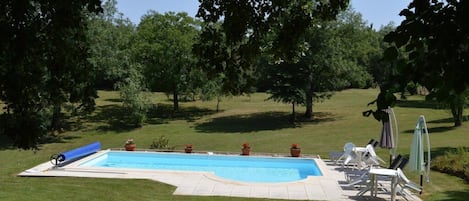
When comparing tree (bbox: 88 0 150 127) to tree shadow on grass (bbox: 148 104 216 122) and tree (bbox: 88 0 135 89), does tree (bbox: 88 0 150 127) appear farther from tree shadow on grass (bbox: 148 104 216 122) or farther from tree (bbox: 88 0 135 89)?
tree shadow on grass (bbox: 148 104 216 122)

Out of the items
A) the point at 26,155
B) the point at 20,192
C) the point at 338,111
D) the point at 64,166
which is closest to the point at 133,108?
the point at 26,155

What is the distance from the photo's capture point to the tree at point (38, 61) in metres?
4.32

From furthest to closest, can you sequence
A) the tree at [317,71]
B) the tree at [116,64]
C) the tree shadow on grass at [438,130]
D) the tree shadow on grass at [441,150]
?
1. the tree at [317,71]
2. the tree at [116,64]
3. the tree shadow on grass at [438,130]
4. the tree shadow on grass at [441,150]

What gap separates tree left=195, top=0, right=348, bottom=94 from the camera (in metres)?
4.96

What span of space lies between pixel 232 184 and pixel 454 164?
7312 millimetres

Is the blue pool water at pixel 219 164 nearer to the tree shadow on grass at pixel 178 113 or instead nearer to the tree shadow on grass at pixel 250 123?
the tree shadow on grass at pixel 250 123

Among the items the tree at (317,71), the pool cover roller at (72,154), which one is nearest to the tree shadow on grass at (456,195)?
the pool cover roller at (72,154)

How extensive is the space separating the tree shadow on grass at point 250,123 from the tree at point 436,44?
25.8 metres

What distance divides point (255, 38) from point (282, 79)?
2601 centimetres

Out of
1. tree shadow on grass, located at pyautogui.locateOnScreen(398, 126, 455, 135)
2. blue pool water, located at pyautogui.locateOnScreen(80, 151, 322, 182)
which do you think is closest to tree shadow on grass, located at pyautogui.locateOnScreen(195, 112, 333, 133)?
tree shadow on grass, located at pyautogui.locateOnScreen(398, 126, 455, 135)

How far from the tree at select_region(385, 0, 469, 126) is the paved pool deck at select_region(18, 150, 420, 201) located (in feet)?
29.0

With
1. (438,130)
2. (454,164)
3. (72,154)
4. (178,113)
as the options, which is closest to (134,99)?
(178,113)

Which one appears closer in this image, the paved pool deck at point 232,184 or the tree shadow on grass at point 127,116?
the paved pool deck at point 232,184

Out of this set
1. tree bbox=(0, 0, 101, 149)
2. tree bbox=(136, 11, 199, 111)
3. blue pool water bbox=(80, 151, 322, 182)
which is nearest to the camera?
tree bbox=(0, 0, 101, 149)
